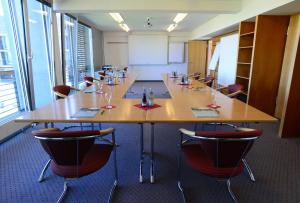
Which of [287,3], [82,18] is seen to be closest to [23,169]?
[287,3]

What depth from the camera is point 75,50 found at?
20.3 ft

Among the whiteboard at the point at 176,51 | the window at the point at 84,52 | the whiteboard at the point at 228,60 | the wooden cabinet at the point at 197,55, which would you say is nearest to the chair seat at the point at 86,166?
the whiteboard at the point at 228,60

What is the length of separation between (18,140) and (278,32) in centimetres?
528

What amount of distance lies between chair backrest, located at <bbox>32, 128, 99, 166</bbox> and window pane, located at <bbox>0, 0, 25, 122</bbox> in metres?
2.39

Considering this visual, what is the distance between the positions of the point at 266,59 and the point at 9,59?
4952 mm

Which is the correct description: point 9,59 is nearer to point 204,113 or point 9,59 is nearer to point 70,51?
point 70,51

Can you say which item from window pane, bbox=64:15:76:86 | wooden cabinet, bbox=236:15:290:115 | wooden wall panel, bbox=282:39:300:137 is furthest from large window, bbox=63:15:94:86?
wooden wall panel, bbox=282:39:300:137

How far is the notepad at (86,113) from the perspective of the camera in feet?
6.57

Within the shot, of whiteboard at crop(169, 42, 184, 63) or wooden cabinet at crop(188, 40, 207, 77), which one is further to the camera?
whiteboard at crop(169, 42, 184, 63)

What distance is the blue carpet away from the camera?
1.94 m

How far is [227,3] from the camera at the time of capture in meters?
4.54

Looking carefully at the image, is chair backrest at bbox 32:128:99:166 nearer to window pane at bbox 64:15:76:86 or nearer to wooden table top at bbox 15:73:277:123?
wooden table top at bbox 15:73:277:123

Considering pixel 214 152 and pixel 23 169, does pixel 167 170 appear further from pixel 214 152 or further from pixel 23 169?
pixel 23 169

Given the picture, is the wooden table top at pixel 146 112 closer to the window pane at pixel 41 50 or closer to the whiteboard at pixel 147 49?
the window pane at pixel 41 50
